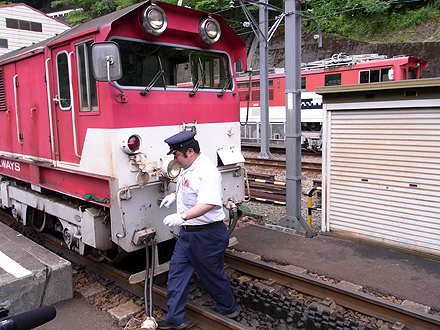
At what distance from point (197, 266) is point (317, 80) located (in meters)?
15.1

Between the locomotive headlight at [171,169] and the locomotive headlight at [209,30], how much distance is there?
1.75 m

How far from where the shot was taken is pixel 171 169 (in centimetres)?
466

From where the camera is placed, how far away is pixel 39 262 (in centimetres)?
468

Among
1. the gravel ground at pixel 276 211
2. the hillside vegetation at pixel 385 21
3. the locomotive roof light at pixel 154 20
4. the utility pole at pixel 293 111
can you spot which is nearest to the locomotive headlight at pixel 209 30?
the locomotive roof light at pixel 154 20

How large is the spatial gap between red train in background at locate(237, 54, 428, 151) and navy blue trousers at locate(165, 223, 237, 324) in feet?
37.4

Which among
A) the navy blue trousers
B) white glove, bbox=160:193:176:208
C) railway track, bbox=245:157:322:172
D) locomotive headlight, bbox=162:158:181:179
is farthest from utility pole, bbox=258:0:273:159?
the navy blue trousers

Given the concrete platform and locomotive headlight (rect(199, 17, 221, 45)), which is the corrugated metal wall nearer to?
locomotive headlight (rect(199, 17, 221, 45))

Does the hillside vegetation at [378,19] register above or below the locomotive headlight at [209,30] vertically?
above

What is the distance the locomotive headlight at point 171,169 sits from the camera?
4.62m

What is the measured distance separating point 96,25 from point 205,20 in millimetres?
1408

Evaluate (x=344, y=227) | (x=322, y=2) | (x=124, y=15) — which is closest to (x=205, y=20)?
(x=124, y=15)

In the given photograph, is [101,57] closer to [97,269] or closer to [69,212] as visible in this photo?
[69,212]

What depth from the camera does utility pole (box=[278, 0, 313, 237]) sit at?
6.83 m

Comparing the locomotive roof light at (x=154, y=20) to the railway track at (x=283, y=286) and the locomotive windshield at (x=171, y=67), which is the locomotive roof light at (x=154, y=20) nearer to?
the locomotive windshield at (x=171, y=67)
